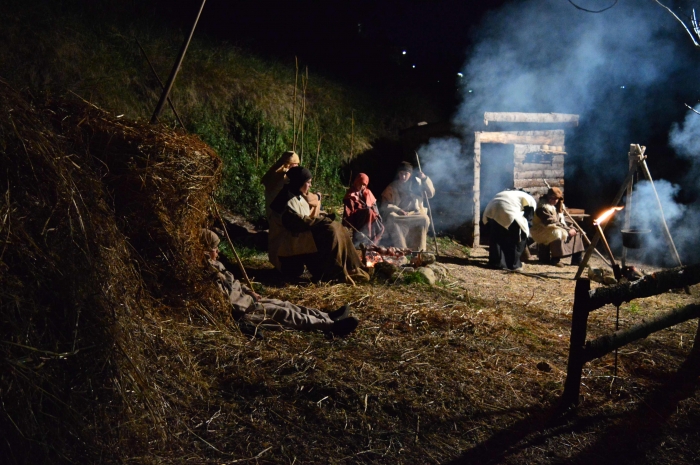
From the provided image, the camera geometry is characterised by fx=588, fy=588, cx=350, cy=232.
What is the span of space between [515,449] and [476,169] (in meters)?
8.54

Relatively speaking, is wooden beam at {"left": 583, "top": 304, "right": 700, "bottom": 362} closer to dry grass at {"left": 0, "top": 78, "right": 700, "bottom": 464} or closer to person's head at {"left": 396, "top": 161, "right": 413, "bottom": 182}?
dry grass at {"left": 0, "top": 78, "right": 700, "bottom": 464}

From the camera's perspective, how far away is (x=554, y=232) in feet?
33.3

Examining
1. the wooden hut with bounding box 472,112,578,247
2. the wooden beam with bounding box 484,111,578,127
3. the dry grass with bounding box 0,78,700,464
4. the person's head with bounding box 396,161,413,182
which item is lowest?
the dry grass with bounding box 0,78,700,464

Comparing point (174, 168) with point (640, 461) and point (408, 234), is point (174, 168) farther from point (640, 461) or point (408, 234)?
point (408, 234)

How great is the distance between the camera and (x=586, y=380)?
4.42m

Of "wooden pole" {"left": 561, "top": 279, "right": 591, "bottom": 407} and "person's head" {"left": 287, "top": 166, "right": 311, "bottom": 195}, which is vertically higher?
"person's head" {"left": 287, "top": 166, "right": 311, "bottom": 195}

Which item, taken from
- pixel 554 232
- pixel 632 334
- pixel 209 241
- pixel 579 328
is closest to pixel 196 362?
pixel 209 241

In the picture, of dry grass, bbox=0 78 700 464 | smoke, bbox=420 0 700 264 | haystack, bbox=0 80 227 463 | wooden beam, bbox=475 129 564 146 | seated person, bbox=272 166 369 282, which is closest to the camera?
haystack, bbox=0 80 227 463

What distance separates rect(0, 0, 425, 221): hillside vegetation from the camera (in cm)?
974

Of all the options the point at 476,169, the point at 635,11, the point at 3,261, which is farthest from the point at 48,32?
the point at 635,11

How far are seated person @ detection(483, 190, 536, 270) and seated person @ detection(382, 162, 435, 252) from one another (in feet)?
3.73

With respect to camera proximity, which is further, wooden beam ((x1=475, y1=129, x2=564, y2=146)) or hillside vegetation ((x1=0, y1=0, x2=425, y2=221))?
wooden beam ((x1=475, y1=129, x2=564, y2=146))

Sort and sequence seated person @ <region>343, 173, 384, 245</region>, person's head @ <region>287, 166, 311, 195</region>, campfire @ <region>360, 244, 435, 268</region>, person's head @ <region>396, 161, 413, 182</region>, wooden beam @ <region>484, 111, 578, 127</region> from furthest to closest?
wooden beam @ <region>484, 111, 578, 127</region>
person's head @ <region>396, 161, 413, 182</region>
seated person @ <region>343, 173, 384, 245</region>
campfire @ <region>360, 244, 435, 268</region>
person's head @ <region>287, 166, 311, 195</region>

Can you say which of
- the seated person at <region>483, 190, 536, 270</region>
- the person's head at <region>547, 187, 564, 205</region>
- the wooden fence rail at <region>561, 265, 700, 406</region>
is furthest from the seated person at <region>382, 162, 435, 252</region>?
the wooden fence rail at <region>561, 265, 700, 406</region>
